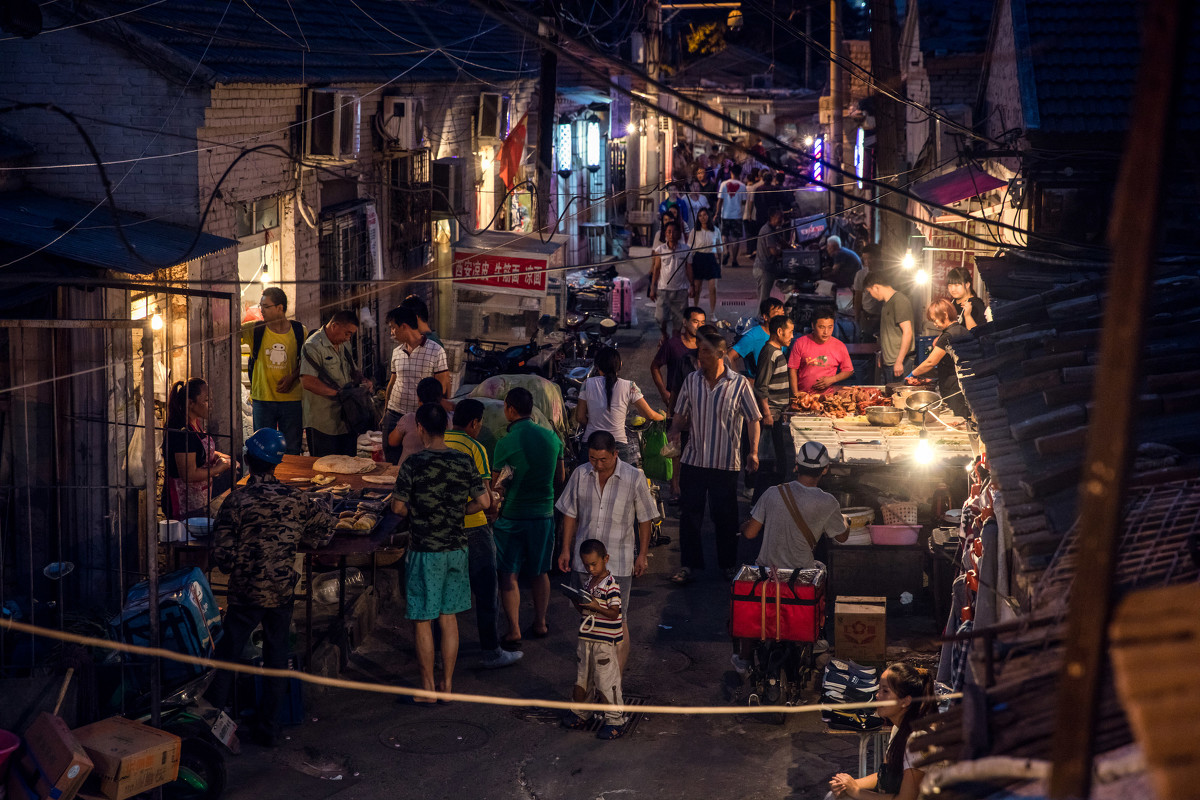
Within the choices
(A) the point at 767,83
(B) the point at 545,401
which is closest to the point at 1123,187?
(B) the point at 545,401

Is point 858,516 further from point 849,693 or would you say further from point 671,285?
point 671,285

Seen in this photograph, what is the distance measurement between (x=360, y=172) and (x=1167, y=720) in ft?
48.6

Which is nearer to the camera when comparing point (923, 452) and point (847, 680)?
point (847, 680)

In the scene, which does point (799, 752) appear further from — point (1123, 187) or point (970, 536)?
point (1123, 187)

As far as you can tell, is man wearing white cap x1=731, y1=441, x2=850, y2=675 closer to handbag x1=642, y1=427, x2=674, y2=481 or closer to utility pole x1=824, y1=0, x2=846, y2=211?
handbag x1=642, y1=427, x2=674, y2=481

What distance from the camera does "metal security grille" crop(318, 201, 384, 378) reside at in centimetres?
1538

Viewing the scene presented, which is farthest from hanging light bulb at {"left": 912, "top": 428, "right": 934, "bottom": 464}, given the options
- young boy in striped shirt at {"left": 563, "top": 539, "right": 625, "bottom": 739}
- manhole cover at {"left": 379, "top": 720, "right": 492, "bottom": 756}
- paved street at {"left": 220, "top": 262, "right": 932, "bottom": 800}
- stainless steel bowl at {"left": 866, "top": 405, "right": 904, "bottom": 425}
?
manhole cover at {"left": 379, "top": 720, "right": 492, "bottom": 756}

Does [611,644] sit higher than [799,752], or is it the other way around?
[611,644]

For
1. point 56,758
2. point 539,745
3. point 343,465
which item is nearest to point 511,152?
point 343,465

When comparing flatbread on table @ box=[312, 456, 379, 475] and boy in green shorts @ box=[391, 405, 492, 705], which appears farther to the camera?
flatbread on table @ box=[312, 456, 379, 475]

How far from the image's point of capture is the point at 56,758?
6.60 m

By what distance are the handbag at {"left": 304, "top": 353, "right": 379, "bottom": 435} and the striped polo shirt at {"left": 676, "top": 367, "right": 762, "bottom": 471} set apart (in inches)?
119

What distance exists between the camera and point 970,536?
8664 mm

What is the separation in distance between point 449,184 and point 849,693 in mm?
12677
